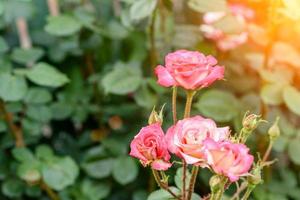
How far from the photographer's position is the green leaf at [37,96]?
1453 millimetres

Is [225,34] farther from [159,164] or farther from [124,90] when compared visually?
[159,164]

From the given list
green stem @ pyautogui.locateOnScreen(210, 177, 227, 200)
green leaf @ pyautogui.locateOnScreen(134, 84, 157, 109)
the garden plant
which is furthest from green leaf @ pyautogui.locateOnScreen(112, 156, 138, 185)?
green stem @ pyautogui.locateOnScreen(210, 177, 227, 200)

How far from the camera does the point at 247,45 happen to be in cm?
158

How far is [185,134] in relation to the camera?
816 millimetres

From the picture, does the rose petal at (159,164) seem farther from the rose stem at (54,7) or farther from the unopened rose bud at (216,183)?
the rose stem at (54,7)

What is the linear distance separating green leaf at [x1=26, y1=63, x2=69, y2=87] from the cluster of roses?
0.48 metres

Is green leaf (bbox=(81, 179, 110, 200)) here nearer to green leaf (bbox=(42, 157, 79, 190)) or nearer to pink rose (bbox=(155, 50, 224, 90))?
green leaf (bbox=(42, 157, 79, 190))

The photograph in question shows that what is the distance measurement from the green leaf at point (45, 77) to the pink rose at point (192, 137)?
528 millimetres

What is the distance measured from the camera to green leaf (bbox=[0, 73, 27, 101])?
1.28m

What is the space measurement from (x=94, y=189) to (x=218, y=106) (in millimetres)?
334

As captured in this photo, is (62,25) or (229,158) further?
(62,25)

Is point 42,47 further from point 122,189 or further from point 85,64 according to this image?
point 122,189

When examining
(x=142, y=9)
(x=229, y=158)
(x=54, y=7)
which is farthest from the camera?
(x=54, y=7)

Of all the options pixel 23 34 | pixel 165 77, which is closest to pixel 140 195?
pixel 23 34
